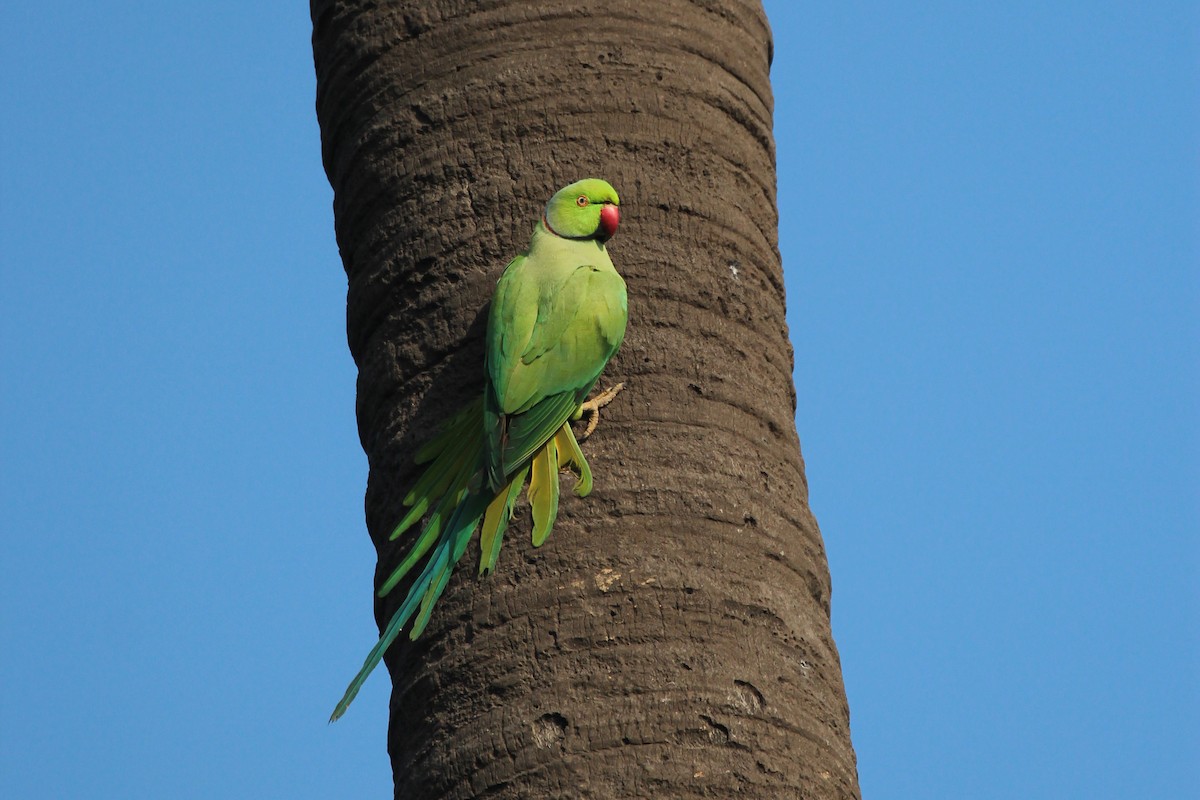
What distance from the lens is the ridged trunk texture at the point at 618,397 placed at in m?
3.19

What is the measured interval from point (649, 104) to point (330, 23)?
3.33 ft

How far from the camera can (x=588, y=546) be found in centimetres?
333

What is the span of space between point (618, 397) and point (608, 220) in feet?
1.46

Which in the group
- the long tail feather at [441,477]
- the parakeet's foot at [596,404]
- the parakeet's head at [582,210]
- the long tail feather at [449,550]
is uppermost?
the parakeet's head at [582,210]

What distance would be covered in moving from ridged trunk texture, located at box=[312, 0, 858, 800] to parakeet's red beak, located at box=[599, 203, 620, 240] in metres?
0.10

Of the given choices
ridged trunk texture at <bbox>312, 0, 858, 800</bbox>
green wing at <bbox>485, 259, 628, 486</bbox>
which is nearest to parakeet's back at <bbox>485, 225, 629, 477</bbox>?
green wing at <bbox>485, 259, 628, 486</bbox>

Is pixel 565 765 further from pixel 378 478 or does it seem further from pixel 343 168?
pixel 343 168

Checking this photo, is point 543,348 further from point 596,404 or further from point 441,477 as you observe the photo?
point 441,477

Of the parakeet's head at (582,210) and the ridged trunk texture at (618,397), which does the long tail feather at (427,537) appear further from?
the parakeet's head at (582,210)

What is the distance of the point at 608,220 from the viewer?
3561 millimetres

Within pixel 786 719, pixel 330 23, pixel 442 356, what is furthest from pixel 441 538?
pixel 330 23

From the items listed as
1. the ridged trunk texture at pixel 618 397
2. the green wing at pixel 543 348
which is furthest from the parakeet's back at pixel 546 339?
the ridged trunk texture at pixel 618 397

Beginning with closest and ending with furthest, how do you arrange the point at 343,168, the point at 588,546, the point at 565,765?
the point at 565,765
the point at 588,546
the point at 343,168

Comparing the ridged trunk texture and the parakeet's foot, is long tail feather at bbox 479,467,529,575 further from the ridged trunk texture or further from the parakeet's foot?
the parakeet's foot
